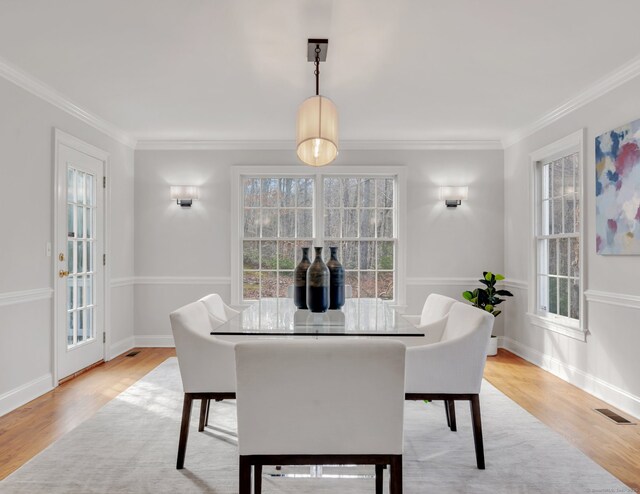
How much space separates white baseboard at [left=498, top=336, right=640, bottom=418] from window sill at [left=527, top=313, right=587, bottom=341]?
281 mm

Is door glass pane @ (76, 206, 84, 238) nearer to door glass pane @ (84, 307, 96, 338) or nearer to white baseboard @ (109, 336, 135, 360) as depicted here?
door glass pane @ (84, 307, 96, 338)

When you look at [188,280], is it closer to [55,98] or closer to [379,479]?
[55,98]

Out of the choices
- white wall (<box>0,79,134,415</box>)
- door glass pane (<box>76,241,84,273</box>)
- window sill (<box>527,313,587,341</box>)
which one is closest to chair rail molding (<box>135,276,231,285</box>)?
door glass pane (<box>76,241,84,273</box>)

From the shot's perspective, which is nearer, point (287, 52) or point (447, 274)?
point (287, 52)

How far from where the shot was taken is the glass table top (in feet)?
7.47

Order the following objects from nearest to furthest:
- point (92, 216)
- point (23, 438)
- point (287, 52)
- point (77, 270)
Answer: point (23, 438), point (287, 52), point (77, 270), point (92, 216)

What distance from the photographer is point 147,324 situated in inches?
230

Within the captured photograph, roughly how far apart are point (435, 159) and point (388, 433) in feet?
15.1

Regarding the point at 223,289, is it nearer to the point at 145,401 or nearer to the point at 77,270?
the point at 77,270

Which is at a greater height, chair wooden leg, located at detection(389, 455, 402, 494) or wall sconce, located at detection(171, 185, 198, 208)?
wall sconce, located at detection(171, 185, 198, 208)

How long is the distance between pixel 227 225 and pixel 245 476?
432cm

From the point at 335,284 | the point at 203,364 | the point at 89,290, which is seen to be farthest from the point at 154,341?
the point at 203,364

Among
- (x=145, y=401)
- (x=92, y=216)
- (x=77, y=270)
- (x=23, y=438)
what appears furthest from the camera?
(x=92, y=216)

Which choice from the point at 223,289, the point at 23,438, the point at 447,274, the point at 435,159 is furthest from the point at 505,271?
the point at 23,438
